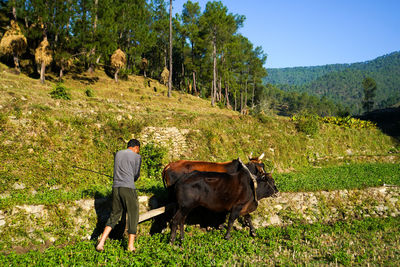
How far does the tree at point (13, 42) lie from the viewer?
77.8 ft

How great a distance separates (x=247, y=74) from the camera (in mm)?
54094

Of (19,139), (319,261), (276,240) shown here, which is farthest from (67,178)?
(319,261)

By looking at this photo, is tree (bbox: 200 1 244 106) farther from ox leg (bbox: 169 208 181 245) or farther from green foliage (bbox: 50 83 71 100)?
ox leg (bbox: 169 208 181 245)

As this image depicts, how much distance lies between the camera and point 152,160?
40.9 ft

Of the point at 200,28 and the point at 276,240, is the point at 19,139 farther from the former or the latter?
the point at 200,28

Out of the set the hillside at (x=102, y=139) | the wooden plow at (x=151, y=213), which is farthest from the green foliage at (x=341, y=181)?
the wooden plow at (x=151, y=213)

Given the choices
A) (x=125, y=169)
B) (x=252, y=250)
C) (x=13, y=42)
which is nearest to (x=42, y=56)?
(x=13, y=42)

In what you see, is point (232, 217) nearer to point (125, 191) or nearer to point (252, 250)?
point (252, 250)

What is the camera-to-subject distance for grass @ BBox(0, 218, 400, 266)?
227 inches

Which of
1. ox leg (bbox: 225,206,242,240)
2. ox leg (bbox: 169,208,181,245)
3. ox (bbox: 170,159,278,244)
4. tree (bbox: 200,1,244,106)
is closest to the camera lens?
ox leg (bbox: 169,208,181,245)

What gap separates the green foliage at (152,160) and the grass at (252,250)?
4.62 metres

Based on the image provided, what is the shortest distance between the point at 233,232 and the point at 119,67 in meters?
30.6

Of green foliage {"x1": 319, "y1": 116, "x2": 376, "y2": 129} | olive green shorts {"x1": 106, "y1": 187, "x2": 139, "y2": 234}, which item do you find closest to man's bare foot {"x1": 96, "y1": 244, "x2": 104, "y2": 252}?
olive green shorts {"x1": 106, "y1": 187, "x2": 139, "y2": 234}

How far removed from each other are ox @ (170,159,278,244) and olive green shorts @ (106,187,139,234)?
42.9 inches
